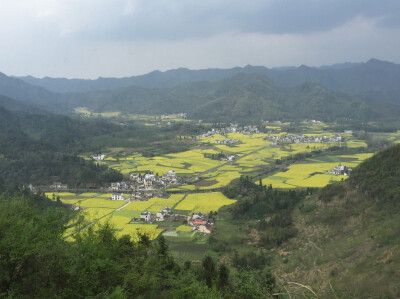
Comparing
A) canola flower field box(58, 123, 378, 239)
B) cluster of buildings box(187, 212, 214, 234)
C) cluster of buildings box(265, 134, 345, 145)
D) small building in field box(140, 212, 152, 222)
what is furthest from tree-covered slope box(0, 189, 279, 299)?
cluster of buildings box(265, 134, 345, 145)

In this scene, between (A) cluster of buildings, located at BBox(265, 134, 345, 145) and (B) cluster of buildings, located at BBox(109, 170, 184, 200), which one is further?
(A) cluster of buildings, located at BBox(265, 134, 345, 145)

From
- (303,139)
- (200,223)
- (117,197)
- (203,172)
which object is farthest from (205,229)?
(303,139)

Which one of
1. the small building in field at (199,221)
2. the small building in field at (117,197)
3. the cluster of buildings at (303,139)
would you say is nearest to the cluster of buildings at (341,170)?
the small building in field at (199,221)

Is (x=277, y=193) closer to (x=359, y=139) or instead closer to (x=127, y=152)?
(x=127, y=152)

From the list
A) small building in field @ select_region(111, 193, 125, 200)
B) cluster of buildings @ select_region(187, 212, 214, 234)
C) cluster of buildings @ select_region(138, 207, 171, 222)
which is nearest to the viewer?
cluster of buildings @ select_region(187, 212, 214, 234)

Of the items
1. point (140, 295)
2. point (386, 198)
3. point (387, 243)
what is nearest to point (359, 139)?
point (386, 198)

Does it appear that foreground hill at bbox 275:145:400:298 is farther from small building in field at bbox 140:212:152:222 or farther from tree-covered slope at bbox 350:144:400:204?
small building in field at bbox 140:212:152:222

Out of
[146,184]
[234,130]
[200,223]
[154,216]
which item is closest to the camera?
[200,223]

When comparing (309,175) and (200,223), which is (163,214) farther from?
(309,175)
